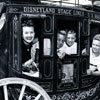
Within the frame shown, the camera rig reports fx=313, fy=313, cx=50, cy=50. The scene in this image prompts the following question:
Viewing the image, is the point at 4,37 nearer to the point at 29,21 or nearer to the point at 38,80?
the point at 29,21

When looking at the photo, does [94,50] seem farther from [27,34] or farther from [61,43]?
[27,34]

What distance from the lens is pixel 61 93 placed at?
3.94 meters

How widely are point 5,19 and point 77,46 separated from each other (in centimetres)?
105

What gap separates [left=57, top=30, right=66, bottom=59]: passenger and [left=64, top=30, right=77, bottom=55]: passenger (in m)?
0.05

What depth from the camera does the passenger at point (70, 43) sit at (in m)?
3.97

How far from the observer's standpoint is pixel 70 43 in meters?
4.00

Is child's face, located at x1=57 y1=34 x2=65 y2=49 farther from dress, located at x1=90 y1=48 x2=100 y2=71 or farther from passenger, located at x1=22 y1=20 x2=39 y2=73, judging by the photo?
dress, located at x1=90 y1=48 x2=100 y2=71

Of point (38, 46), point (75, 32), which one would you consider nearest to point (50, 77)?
point (38, 46)

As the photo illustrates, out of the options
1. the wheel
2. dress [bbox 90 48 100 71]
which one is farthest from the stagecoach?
dress [bbox 90 48 100 71]

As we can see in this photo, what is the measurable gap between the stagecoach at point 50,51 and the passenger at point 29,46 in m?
0.05

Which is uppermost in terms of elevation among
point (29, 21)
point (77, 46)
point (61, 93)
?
point (29, 21)

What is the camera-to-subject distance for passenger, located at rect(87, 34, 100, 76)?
14.1 ft

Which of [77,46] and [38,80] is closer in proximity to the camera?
[38,80]

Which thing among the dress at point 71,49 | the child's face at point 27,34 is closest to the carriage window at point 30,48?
the child's face at point 27,34
